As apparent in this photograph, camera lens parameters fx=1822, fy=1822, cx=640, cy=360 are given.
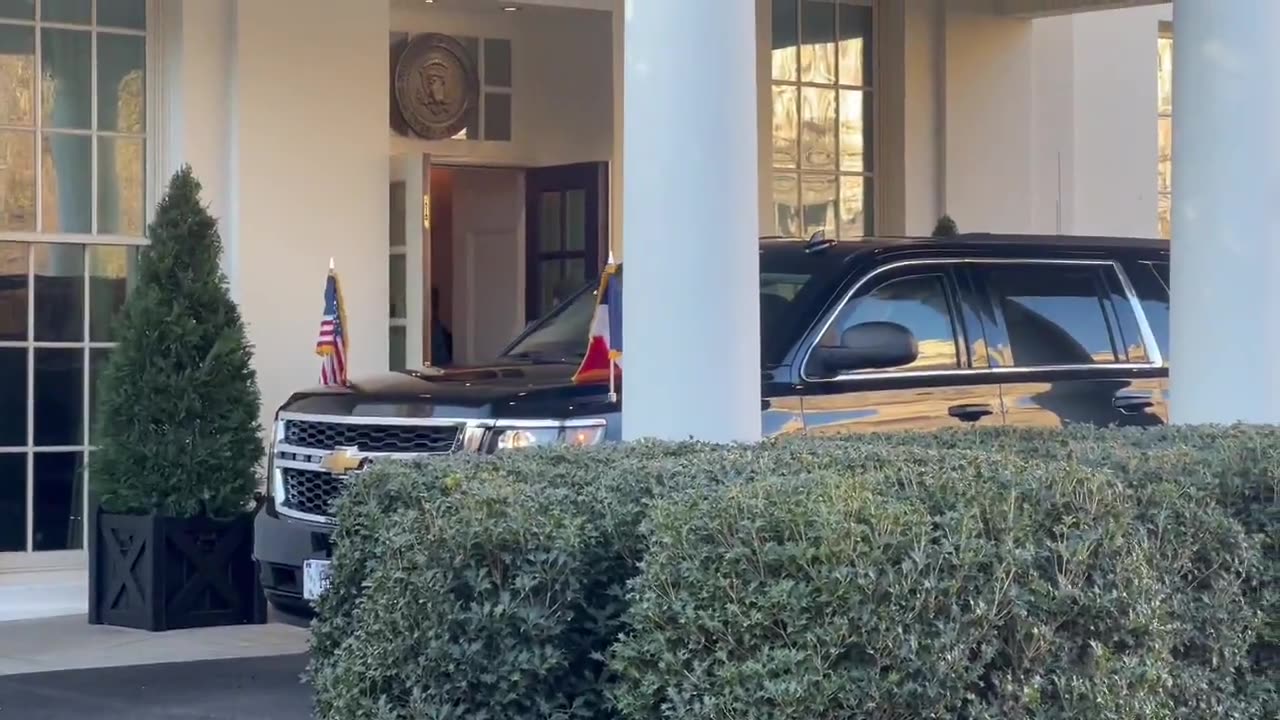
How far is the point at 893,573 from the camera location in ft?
13.0

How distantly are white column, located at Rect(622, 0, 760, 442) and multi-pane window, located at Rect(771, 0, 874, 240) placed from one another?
7.35 metres

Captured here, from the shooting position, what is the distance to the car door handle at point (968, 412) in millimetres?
7965

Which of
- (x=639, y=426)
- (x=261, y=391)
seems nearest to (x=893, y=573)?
(x=639, y=426)

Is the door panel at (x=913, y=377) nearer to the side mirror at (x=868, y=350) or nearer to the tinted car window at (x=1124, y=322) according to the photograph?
the side mirror at (x=868, y=350)

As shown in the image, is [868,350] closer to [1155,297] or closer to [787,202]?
[1155,297]

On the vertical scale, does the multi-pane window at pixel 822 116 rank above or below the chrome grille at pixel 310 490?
above

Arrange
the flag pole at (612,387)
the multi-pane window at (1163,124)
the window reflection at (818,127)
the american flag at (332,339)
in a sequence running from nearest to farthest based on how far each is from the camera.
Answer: the flag pole at (612,387), the american flag at (332,339), the window reflection at (818,127), the multi-pane window at (1163,124)

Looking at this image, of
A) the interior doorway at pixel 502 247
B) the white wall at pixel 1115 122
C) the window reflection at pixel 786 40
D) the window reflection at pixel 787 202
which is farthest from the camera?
the white wall at pixel 1115 122

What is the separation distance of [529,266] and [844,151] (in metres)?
2.52

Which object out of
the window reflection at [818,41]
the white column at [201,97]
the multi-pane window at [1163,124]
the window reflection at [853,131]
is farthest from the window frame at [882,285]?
the multi-pane window at [1163,124]

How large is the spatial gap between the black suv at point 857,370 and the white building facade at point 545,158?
91 cm

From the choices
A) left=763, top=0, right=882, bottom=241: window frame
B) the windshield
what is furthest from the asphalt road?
left=763, top=0, right=882, bottom=241: window frame

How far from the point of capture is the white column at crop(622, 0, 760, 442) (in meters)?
5.79

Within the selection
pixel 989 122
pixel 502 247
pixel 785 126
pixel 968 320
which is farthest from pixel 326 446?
pixel 989 122
